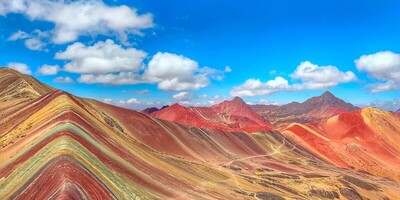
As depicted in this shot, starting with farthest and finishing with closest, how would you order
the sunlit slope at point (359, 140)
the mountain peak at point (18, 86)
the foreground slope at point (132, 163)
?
1. the sunlit slope at point (359, 140)
2. the mountain peak at point (18, 86)
3. the foreground slope at point (132, 163)

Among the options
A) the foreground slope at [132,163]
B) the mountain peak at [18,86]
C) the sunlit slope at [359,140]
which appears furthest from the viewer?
the sunlit slope at [359,140]

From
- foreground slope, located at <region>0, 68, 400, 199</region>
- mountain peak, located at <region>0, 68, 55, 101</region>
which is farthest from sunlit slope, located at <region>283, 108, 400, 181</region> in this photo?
mountain peak, located at <region>0, 68, 55, 101</region>

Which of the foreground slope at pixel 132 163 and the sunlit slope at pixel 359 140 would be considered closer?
the foreground slope at pixel 132 163

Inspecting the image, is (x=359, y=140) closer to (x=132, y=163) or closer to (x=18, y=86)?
(x=18, y=86)

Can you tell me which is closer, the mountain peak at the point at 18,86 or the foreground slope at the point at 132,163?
the foreground slope at the point at 132,163

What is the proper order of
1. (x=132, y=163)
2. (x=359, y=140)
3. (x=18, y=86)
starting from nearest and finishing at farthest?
(x=132, y=163)
(x=18, y=86)
(x=359, y=140)

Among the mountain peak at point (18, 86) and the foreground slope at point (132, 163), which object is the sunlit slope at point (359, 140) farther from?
the mountain peak at point (18, 86)

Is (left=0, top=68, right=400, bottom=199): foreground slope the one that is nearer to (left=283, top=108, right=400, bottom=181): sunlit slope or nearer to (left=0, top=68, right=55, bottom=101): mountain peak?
(left=0, top=68, right=55, bottom=101): mountain peak

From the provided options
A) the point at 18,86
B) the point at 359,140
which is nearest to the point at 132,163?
the point at 18,86

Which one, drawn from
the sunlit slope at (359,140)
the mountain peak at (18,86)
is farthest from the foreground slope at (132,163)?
the sunlit slope at (359,140)

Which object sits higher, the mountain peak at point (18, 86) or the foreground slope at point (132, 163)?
the mountain peak at point (18, 86)
